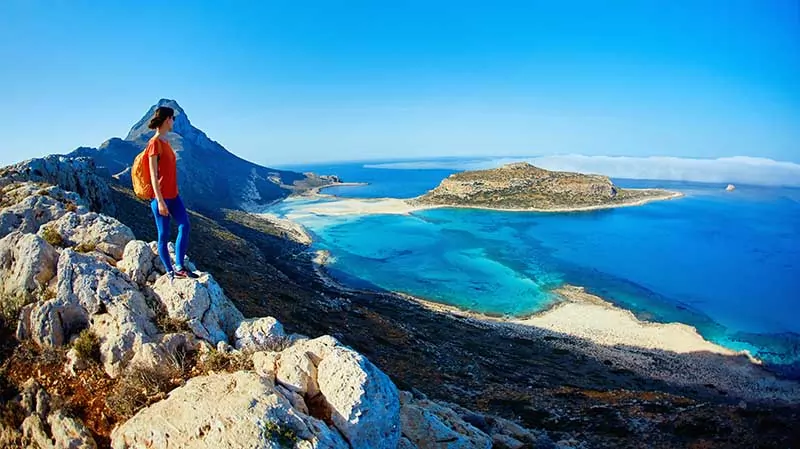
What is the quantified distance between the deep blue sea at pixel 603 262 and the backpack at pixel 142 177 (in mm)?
42430

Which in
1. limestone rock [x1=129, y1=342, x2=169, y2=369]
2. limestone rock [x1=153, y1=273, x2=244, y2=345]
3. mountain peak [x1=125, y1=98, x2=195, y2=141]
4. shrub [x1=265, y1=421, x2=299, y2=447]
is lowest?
shrub [x1=265, y1=421, x2=299, y2=447]

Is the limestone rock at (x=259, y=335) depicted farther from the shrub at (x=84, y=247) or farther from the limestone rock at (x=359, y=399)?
the shrub at (x=84, y=247)

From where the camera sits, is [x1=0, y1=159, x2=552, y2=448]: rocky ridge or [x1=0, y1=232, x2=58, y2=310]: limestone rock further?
[x1=0, y1=232, x2=58, y2=310]: limestone rock

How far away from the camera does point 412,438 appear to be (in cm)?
866

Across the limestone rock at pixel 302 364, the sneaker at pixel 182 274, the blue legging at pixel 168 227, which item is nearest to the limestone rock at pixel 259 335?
the limestone rock at pixel 302 364

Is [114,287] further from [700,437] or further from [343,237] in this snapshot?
[343,237]

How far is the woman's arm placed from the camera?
7.03 meters

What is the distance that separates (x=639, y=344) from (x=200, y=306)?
134 feet

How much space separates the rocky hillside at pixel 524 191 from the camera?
12719 centimetres

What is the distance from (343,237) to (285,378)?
81.9 metres

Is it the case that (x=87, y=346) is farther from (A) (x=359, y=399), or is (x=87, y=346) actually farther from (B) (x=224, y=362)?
(A) (x=359, y=399)

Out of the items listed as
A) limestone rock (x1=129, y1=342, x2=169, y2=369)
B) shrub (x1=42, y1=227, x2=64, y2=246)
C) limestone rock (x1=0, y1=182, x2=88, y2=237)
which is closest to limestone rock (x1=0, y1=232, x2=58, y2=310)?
shrub (x1=42, y1=227, x2=64, y2=246)

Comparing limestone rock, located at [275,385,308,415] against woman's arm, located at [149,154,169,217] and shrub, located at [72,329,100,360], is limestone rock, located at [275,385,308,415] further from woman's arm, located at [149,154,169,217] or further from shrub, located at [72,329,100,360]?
woman's arm, located at [149,154,169,217]

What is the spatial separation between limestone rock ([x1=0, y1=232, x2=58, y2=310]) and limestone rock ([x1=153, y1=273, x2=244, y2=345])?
78.8 inches
